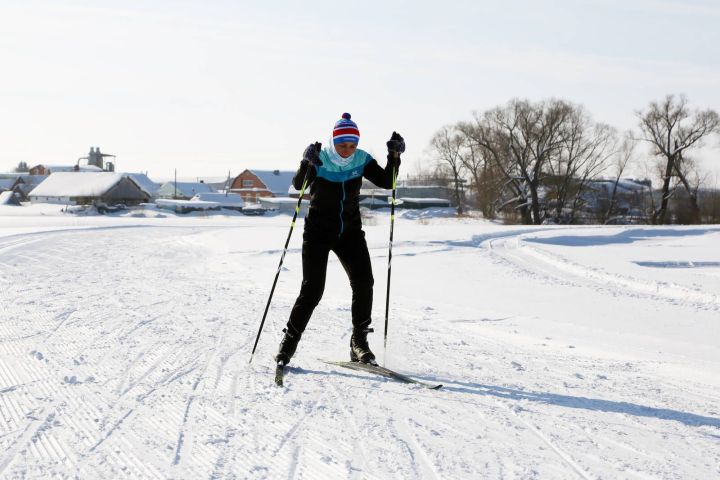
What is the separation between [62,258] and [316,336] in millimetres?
9545

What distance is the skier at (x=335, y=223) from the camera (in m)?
4.74

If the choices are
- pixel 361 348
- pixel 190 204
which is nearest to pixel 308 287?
pixel 361 348

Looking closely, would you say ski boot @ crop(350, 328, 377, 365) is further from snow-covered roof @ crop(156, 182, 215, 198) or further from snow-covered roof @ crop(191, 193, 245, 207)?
snow-covered roof @ crop(156, 182, 215, 198)

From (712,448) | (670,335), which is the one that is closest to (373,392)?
(712,448)

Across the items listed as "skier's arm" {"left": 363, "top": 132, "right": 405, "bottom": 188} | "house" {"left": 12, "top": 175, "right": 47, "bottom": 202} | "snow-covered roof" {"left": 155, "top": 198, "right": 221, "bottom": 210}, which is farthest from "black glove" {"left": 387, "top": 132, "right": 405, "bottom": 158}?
"house" {"left": 12, "top": 175, "right": 47, "bottom": 202}

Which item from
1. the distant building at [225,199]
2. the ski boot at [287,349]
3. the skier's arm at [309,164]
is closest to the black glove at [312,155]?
the skier's arm at [309,164]

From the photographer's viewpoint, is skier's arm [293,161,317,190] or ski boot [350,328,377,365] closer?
skier's arm [293,161,317,190]

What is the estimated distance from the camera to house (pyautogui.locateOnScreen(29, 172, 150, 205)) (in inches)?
2657

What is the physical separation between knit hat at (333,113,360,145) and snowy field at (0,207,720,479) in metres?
1.74

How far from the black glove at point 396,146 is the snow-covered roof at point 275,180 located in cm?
8621

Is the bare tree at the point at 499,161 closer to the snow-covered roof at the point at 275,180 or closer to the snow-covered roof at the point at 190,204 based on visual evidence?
the snow-covered roof at the point at 190,204

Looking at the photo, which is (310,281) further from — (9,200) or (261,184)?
(261,184)

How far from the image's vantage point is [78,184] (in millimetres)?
70375

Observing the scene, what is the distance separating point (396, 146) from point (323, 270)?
116cm
